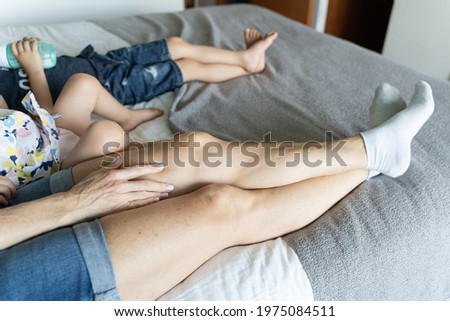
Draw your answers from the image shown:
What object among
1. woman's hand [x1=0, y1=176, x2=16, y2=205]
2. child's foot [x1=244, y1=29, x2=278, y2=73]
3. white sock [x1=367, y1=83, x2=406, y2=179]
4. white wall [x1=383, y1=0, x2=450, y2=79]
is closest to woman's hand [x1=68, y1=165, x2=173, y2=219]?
woman's hand [x1=0, y1=176, x2=16, y2=205]

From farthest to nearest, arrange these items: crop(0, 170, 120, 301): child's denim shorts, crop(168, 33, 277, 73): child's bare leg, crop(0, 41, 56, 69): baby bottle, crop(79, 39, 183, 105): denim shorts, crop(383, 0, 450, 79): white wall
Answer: crop(383, 0, 450, 79): white wall → crop(168, 33, 277, 73): child's bare leg → crop(79, 39, 183, 105): denim shorts → crop(0, 41, 56, 69): baby bottle → crop(0, 170, 120, 301): child's denim shorts

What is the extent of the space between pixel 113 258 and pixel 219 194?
0.72 ft

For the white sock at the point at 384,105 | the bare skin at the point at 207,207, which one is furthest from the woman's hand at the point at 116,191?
the white sock at the point at 384,105

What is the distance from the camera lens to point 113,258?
25.3 inches

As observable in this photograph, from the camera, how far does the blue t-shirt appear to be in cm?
108

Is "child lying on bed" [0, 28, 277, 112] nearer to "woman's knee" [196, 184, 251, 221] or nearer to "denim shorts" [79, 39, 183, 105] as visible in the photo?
"denim shorts" [79, 39, 183, 105]

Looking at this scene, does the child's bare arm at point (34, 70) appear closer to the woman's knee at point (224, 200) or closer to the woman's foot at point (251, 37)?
the woman's knee at point (224, 200)

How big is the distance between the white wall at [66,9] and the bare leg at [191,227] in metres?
1.58

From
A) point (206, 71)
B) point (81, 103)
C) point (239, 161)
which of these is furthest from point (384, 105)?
point (81, 103)

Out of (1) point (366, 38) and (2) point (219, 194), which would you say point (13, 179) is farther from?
(1) point (366, 38)

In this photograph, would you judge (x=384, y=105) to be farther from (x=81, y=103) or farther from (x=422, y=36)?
(x=422, y=36)

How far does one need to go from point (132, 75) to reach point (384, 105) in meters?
0.75

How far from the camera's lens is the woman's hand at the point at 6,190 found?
0.78 meters

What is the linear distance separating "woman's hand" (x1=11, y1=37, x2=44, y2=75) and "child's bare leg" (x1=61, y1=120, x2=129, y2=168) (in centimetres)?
36
